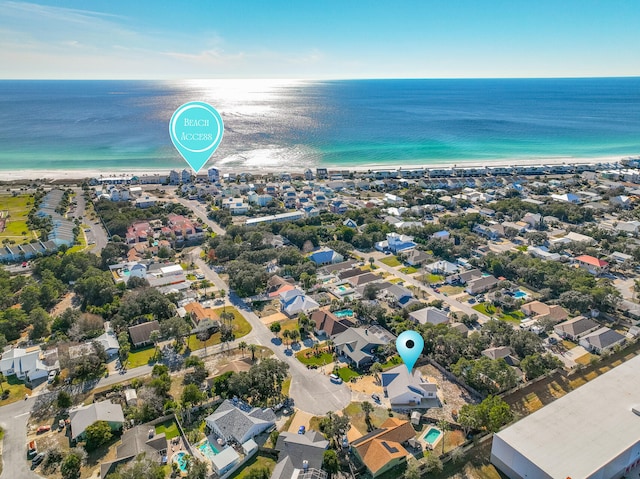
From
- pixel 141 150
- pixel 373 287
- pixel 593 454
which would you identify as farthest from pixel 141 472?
pixel 141 150

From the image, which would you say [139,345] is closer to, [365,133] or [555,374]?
[555,374]

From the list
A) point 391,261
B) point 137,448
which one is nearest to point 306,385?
point 137,448

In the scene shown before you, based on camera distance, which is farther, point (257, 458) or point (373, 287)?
point (373, 287)

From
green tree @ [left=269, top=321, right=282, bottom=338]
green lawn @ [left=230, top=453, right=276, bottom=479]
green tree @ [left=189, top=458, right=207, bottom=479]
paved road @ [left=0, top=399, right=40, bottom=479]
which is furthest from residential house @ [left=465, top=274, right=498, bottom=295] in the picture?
paved road @ [left=0, top=399, right=40, bottom=479]

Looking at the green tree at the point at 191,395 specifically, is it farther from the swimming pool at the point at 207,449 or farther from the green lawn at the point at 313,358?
the green lawn at the point at 313,358

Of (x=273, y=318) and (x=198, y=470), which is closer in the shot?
(x=198, y=470)

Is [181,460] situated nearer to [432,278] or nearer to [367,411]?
[367,411]
